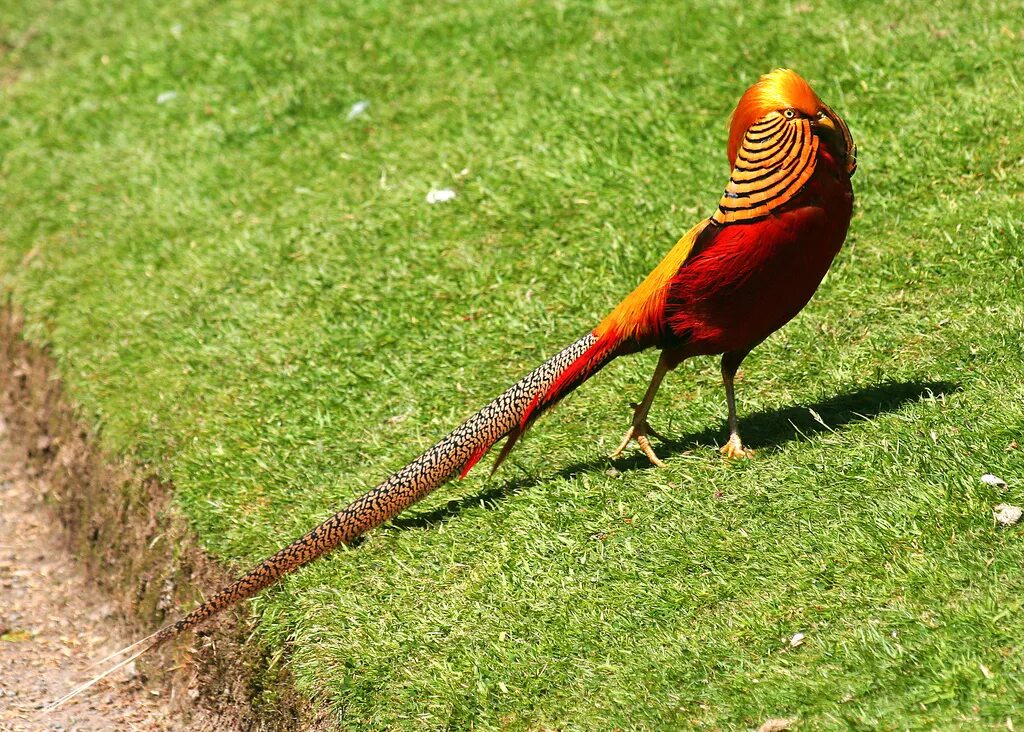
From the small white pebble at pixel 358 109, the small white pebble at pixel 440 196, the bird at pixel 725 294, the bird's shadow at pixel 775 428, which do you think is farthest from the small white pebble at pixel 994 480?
the small white pebble at pixel 358 109

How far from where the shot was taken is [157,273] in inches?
269

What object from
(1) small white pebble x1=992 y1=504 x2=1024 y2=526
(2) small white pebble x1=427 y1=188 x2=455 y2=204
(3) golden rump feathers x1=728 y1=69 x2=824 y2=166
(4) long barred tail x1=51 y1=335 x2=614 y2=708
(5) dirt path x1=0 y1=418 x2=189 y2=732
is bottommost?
(5) dirt path x1=0 y1=418 x2=189 y2=732

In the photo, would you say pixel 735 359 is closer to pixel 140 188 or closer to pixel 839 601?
pixel 839 601

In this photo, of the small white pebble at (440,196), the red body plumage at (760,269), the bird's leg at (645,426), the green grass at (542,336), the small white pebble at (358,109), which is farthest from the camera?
the small white pebble at (358,109)

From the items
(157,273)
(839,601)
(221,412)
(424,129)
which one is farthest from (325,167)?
(839,601)

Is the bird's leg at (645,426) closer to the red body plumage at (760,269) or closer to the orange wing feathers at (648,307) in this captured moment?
the orange wing feathers at (648,307)

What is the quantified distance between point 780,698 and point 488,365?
8.31 ft

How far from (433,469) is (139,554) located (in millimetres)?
1683

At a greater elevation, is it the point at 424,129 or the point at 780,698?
the point at 780,698

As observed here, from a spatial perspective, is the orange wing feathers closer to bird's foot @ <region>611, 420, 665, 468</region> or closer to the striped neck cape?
the striped neck cape

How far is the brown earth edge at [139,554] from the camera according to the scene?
439 centimetres

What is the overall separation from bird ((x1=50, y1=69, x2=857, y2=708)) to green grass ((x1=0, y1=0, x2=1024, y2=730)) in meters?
0.16

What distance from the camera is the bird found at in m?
3.87

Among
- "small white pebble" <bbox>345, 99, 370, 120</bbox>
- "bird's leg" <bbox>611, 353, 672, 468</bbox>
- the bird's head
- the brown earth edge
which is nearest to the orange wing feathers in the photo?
"bird's leg" <bbox>611, 353, 672, 468</bbox>
